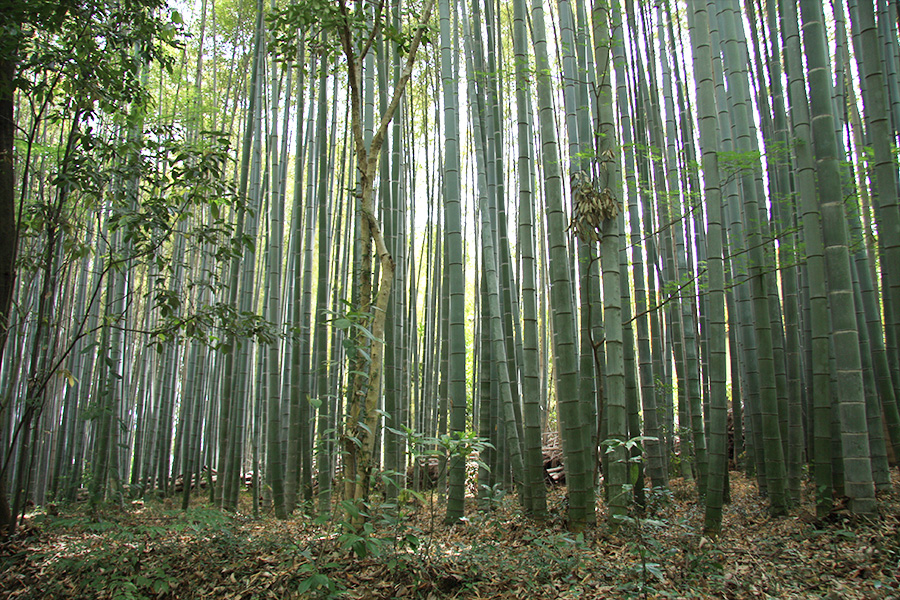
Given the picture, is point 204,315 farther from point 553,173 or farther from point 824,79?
point 824,79

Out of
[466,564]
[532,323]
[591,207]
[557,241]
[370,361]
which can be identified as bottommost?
[466,564]

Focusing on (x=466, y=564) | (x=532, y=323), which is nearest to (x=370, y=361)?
(x=466, y=564)

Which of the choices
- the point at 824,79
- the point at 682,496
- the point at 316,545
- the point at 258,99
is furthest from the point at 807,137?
the point at 258,99

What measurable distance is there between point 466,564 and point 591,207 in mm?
1795

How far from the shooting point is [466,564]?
2.18 meters

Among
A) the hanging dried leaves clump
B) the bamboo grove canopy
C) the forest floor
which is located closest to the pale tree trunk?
the bamboo grove canopy

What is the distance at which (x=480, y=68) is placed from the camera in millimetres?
4449

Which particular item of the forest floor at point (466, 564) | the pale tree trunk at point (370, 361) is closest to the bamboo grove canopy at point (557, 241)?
the pale tree trunk at point (370, 361)

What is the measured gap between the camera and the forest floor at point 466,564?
6.55 ft

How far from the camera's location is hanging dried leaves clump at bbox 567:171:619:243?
2.85 meters

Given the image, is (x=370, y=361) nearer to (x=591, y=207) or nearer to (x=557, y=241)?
Result: (x=557, y=241)

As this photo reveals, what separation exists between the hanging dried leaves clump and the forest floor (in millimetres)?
1453

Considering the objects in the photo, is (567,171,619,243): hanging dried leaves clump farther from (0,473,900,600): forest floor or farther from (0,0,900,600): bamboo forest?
(0,473,900,600): forest floor

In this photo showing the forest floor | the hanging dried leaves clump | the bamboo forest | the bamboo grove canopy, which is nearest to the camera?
the forest floor
